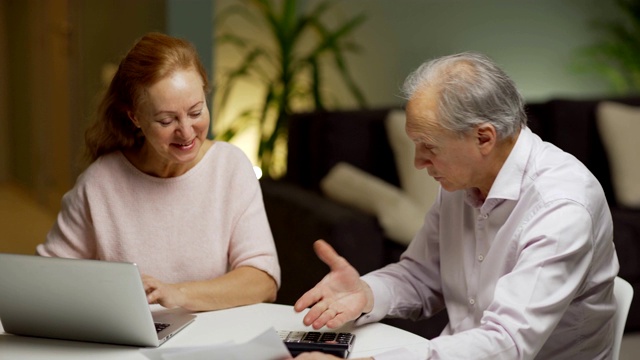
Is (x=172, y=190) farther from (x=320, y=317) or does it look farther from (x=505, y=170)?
(x=505, y=170)

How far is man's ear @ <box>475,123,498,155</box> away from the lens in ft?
6.28

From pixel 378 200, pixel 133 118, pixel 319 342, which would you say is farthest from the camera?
pixel 378 200

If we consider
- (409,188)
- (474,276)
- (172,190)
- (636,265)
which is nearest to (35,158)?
(409,188)

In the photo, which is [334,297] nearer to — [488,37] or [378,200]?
[378,200]

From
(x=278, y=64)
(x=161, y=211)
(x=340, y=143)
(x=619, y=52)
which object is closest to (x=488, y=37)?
(x=619, y=52)

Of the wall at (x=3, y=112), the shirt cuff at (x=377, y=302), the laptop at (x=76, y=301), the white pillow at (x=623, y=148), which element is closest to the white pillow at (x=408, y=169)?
the white pillow at (x=623, y=148)

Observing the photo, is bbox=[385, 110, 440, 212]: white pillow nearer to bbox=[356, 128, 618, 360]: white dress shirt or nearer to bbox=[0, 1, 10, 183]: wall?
bbox=[356, 128, 618, 360]: white dress shirt

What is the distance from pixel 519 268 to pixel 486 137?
0.89 ft

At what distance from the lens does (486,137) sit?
194cm

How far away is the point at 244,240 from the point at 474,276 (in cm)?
57

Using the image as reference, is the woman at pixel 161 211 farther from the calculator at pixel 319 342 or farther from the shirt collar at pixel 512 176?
the shirt collar at pixel 512 176

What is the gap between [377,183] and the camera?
12.4 feet

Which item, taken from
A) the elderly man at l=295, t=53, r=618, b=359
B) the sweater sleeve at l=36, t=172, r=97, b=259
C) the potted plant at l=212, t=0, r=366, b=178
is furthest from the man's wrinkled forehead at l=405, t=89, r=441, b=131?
the potted plant at l=212, t=0, r=366, b=178

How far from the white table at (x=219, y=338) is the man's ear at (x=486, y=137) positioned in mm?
391
